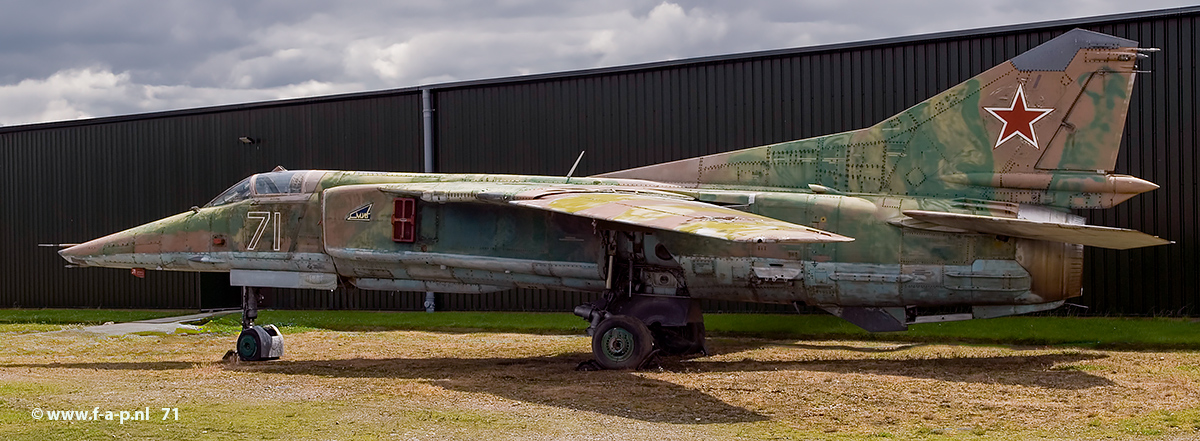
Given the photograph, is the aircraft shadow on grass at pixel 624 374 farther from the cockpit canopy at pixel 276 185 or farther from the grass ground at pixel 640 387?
the cockpit canopy at pixel 276 185

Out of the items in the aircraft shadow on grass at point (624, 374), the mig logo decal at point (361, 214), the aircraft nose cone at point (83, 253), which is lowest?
the aircraft shadow on grass at point (624, 374)

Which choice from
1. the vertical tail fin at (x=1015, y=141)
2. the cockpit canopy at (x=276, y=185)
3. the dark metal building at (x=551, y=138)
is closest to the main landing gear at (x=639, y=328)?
the vertical tail fin at (x=1015, y=141)

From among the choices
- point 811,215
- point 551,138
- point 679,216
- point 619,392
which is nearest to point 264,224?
point 619,392

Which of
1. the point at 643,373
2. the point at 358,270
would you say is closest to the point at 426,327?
the point at 358,270

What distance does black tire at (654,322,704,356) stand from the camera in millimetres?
14352

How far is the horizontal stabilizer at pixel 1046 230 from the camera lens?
1112cm

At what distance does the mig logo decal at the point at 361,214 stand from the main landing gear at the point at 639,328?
3.30 meters

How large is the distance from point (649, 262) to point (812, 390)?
3.34 m

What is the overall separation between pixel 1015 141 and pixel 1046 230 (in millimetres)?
1574

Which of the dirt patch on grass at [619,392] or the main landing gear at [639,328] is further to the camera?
the main landing gear at [639,328]

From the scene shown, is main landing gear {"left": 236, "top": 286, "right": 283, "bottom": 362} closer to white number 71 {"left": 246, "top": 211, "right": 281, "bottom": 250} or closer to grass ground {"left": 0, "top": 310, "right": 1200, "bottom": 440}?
grass ground {"left": 0, "top": 310, "right": 1200, "bottom": 440}

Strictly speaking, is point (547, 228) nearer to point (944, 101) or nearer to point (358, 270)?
point (358, 270)

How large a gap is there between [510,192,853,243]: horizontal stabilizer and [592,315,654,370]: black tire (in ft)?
5.38

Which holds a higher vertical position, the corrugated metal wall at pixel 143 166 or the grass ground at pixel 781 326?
the corrugated metal wall at pixel 143 166
